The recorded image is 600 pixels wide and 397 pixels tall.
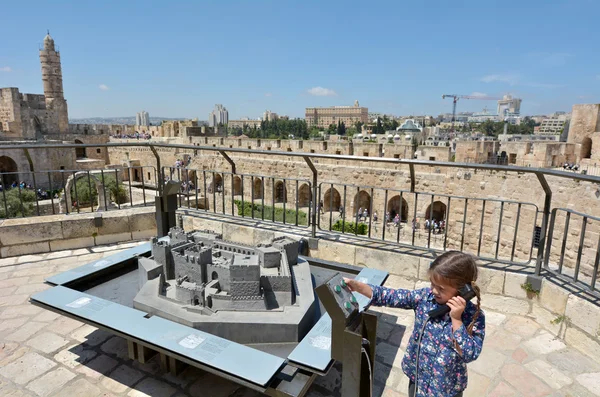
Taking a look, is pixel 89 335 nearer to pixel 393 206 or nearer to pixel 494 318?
pixel 494 318

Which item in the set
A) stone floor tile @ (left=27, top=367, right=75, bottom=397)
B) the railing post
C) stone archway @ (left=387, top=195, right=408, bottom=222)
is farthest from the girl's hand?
stone archway @ (left=387, top=195, right=408, bottom=222)

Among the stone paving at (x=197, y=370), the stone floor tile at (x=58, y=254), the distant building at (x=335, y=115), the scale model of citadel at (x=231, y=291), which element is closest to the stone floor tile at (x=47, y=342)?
the stone paving at (x=197, y=370)

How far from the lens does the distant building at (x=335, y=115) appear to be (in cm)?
13650

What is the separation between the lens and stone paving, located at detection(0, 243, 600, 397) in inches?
85.8

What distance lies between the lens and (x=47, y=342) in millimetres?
2680

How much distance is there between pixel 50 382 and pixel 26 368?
28cm

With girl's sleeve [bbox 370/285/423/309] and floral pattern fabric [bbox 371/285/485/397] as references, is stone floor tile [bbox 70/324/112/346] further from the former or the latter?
floral pattern fabric [bbox 371/285/485/397]

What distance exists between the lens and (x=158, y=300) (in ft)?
7.79

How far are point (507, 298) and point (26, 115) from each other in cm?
4348

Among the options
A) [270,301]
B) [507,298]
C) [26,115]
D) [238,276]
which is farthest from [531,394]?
[26,115]

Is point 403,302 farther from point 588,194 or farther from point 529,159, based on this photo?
point 529,159

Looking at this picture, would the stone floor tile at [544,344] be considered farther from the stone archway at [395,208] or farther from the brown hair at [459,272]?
the stone archway at [395,208]

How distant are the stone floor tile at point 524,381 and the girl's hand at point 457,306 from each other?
130cm

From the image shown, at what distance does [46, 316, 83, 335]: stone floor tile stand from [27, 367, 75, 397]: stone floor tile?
1.69 ft
